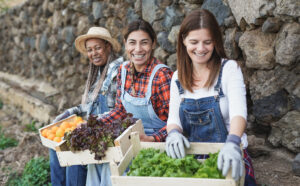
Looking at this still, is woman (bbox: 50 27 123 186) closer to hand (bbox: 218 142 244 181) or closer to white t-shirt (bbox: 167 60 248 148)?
white t-shirt (bbox: 167 60 248 148)

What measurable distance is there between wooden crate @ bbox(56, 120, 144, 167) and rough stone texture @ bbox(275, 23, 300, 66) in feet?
4.23

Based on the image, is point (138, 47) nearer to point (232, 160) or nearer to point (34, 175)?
point (232, 160)

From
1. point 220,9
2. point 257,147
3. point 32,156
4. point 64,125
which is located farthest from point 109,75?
point 32,156

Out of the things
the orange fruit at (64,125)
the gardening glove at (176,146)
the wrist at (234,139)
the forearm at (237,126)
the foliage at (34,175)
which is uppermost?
the forearm at (237,126)

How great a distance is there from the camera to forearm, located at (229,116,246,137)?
1.78m

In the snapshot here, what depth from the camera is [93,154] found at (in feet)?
6.94

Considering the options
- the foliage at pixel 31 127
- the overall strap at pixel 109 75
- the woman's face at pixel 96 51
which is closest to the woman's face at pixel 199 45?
the overall strap at pixel 109 75

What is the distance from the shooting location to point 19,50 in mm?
8828

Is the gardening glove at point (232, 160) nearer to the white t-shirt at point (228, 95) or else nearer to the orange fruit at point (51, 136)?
the white t-shirt at point (228, 95)

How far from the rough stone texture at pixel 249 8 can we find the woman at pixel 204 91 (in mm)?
652

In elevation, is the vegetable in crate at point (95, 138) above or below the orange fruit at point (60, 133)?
above

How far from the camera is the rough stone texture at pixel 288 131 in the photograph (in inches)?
94.1

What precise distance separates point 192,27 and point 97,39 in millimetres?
Result: 1647

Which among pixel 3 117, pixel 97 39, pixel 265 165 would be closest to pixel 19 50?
pixel 3 117
